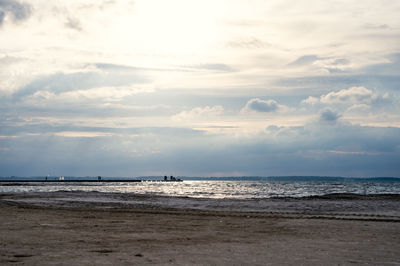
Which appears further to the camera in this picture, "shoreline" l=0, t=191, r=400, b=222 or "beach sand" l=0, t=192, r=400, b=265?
"shoreline" l=0, t=191, r=400, b=222

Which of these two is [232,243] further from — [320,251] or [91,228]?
[91,228]

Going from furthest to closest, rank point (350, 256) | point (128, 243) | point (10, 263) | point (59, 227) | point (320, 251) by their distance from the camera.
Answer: point (59, 227), point (128, 243), point (320, 251), point (350, 256), point (10, 263)

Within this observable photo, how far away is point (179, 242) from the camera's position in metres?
14.9

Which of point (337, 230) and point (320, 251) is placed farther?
point (337, 230)

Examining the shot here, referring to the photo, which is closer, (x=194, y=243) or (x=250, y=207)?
(x=194, y=243)

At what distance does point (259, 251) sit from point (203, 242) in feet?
8.23

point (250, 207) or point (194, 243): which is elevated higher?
point (194, 243)

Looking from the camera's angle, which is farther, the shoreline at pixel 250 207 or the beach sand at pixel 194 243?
the shoreline at pixel 250 207

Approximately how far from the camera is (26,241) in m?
14.0

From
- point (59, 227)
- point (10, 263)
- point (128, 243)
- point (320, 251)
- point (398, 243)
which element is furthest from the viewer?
point (59, 227)

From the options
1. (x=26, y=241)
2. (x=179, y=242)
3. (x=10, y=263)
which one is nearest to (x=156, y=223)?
(x=179, y=242)

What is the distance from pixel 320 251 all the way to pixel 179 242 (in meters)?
4.71

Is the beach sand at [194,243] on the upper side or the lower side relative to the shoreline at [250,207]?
upper

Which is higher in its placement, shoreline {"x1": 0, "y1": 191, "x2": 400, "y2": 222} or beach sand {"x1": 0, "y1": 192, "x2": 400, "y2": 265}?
beach sand {"x1": 0, "y1": 192, "x2": 400, "y2": 265}
